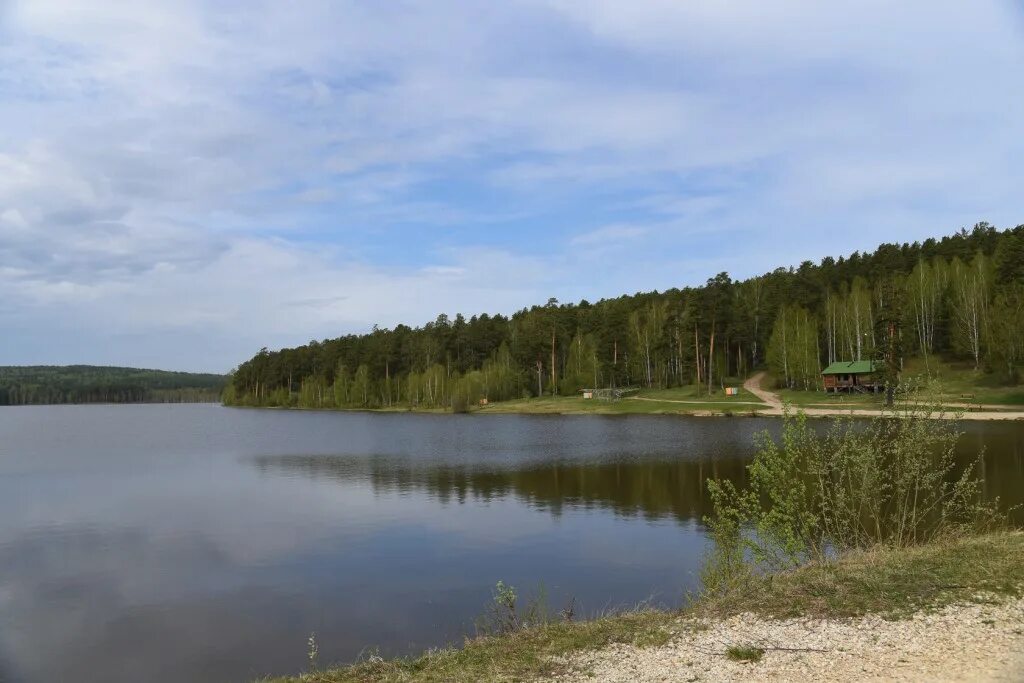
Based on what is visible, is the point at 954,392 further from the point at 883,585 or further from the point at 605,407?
the point at 883,585

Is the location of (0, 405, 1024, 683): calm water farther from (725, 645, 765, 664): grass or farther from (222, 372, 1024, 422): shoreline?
(222, 372, 1024, 422): shoreline

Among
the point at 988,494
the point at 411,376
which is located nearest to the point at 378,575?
the point at 988,494

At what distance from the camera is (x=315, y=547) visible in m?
20.7

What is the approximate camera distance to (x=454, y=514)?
25.2m

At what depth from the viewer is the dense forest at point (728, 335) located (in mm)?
76438

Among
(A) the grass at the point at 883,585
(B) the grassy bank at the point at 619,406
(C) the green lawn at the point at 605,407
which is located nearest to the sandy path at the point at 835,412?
(B) the grassy bank at the point at 619,406

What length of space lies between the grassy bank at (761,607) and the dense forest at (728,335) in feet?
194

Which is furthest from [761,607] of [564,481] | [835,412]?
[835,412]

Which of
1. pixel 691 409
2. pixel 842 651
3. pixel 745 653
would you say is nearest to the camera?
pixel 842 651

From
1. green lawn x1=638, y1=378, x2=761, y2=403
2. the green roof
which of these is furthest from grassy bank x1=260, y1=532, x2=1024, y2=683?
the green roof

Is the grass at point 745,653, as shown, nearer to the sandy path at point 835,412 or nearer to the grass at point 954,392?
the sandy path at point 835,412

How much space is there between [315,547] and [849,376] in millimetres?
73760

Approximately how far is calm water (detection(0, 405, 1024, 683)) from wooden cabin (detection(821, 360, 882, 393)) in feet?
113

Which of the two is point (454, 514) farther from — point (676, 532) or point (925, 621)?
point (925, 621)
